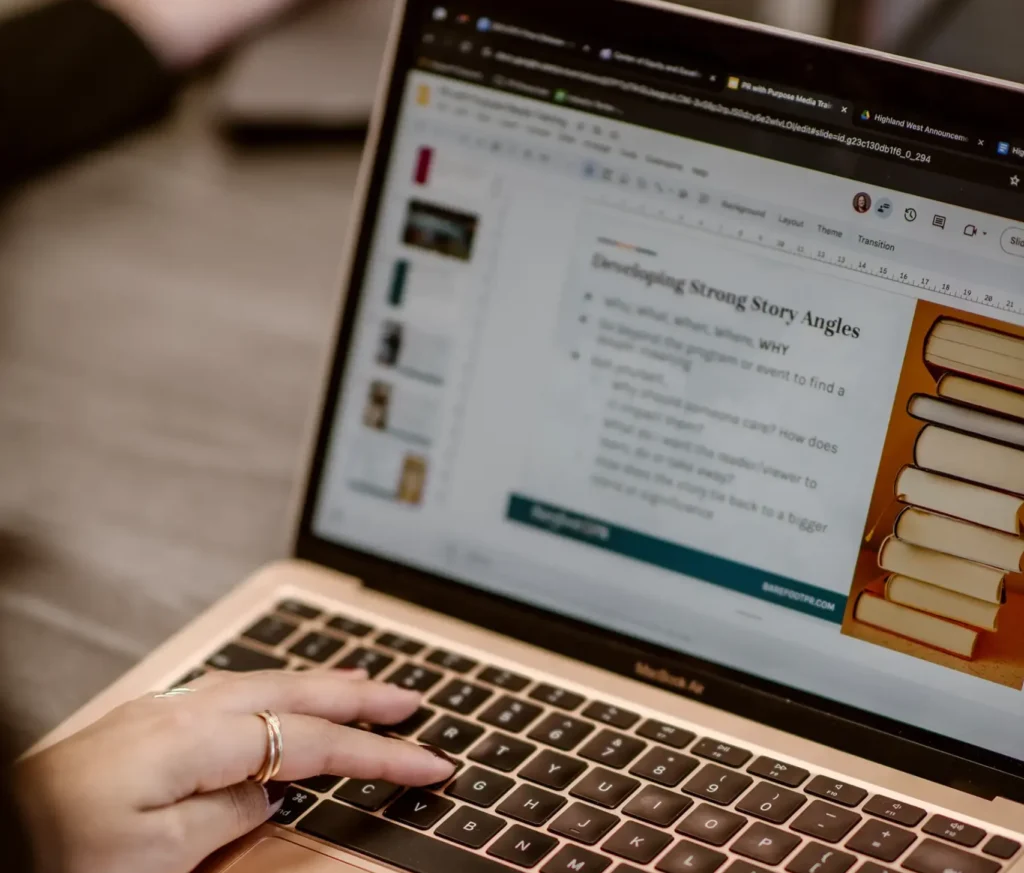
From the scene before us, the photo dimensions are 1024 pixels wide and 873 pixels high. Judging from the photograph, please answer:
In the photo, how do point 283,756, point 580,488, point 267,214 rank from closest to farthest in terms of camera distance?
point 283,756 < point 580,488 < point 267,214

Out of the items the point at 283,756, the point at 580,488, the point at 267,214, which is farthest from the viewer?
the point at 267,214

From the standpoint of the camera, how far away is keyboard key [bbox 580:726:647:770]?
0.59 meters

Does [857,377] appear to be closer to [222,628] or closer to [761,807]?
[761,807]

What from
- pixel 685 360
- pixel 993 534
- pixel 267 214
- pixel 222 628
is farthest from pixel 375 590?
pixel 267 214

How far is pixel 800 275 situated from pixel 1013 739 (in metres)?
0.25

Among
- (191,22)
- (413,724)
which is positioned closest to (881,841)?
(413,724)

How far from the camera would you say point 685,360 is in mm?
616

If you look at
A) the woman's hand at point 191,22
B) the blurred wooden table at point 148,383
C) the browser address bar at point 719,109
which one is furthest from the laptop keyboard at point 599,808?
the woman's hand at point 191,22

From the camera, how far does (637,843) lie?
21.4 inches

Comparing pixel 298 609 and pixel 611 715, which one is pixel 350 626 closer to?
pixel 298 609

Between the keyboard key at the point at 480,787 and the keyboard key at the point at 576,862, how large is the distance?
5cm

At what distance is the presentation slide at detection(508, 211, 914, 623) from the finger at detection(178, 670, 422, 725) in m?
0.13

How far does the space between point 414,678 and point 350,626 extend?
0.20 ft

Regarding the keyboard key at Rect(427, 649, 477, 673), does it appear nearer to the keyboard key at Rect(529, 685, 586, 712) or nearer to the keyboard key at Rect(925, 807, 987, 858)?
the keyboard key at Rect(529, 685, 586, 712)
